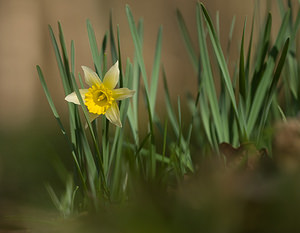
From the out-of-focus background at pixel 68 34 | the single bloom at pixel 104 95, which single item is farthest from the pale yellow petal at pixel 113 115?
the out-of-focus background at pixel 68 34

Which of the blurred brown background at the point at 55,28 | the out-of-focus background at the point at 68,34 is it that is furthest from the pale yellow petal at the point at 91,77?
the blurred brown background at the point at 55,28

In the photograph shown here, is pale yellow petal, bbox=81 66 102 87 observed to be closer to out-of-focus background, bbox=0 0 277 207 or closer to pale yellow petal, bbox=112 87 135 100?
pale yellow petal, bbox=112 87 135 100

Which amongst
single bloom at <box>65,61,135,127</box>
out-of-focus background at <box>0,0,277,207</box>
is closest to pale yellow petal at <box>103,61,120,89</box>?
single bloom at <box>65,61,135,127</box>

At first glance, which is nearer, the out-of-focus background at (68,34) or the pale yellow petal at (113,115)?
the pale yellow petal at (113,115)

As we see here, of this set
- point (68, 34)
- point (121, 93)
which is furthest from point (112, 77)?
point (68, 34)

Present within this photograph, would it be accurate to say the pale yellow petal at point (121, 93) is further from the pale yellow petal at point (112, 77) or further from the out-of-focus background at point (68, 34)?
the out-of-focus background at point (68, 34)

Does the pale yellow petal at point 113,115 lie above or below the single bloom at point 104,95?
below

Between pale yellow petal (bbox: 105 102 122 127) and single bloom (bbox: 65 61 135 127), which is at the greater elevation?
single bloom (bbox: 65 61 135 127)
